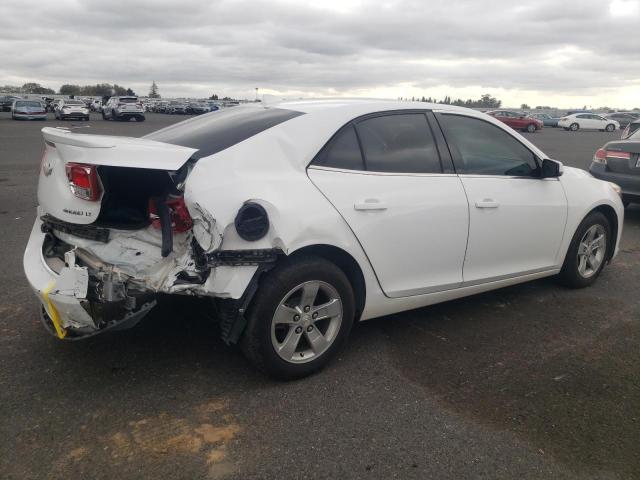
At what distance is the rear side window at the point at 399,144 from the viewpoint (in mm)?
3564

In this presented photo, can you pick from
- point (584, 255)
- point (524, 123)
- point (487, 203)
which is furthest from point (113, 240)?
point (524, 123)

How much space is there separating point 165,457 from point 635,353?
3.14m

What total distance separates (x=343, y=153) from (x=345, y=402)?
1491 mm

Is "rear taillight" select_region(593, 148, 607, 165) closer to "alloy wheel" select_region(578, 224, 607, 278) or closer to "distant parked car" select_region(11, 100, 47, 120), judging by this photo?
"alloy wheel" select_region(578, 224, 607, 278)

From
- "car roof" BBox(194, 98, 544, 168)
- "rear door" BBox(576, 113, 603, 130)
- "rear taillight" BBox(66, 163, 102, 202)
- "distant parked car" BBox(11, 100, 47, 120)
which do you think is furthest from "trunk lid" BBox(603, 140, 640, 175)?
"rear door" BBox(576, 113, 603, 130)

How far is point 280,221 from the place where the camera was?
→ 9.81ft

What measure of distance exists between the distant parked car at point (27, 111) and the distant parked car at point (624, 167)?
40.0 metres

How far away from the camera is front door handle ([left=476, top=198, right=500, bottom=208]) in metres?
3.89

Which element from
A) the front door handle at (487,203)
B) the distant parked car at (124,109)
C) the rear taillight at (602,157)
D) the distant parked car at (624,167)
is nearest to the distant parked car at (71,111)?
the distant parked car at (124,109)

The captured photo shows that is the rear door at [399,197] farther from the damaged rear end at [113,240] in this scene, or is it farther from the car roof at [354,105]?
the damaged rear end at [113,240]

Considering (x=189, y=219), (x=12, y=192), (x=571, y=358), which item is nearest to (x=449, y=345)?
(x=571, y=358)

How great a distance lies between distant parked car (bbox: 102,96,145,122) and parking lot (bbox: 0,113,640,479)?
41.0m

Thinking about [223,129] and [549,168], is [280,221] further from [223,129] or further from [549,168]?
[549,168]

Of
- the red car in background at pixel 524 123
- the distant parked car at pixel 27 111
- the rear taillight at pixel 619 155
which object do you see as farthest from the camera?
the red car in background at pixel 524 123
